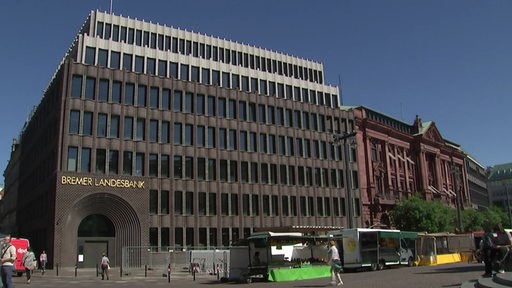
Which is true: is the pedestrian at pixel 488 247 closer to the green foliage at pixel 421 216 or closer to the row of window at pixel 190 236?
the row of window at pixel 190 236

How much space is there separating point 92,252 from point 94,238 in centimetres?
135

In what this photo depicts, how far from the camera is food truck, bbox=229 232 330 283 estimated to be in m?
28.2

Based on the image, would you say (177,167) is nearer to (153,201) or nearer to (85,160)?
(153,201)

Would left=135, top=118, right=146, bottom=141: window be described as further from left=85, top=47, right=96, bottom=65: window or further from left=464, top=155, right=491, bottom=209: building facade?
left=464, top=155, right=491, bottom=209: building facade

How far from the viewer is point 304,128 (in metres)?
67.1

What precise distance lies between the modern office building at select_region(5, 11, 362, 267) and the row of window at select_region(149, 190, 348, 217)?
5.4 inches

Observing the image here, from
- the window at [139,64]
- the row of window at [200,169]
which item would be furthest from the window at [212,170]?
the window at [139,64]

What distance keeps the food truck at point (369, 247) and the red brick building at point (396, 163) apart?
96.7 ft

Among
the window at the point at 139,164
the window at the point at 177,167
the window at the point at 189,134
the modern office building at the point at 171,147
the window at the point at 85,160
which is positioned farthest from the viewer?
the window at the point at 189,134

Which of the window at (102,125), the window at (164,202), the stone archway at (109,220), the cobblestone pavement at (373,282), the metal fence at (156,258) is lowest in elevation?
the cobblestone pavement at (373,282)

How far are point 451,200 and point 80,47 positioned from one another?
7053 cm

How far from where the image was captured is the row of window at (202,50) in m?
58.3

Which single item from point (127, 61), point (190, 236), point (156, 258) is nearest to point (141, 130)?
point (127, 61)

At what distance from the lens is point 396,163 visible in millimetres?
77875
